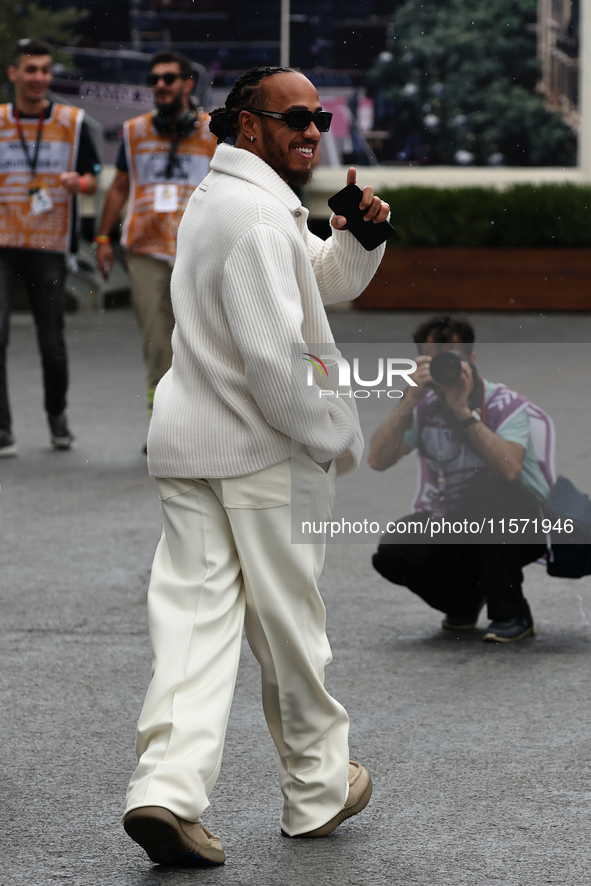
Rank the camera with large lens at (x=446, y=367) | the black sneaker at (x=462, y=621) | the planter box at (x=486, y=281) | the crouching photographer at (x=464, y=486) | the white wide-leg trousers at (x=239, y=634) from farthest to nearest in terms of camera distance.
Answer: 1. the planter box at (x=486, y=281)
2. the black sneaker at (x=462, y=621)
3. the crouching photographer at (x=464, y=486)
4. the camera with large lens at (x=446, y=367)
5. the white wide-leg trousers at (x=239, y=634)

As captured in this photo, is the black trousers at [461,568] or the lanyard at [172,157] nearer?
the black trousers at [461,568]

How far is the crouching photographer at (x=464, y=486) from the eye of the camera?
454cm

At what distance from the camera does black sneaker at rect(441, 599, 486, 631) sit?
4.99 m

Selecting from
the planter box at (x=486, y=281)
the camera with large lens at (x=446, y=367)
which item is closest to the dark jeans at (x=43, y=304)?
the camera with large lens at (x=446, y=367)

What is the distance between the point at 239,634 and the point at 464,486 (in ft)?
5.39

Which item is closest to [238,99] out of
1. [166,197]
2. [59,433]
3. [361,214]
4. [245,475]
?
[361,214]

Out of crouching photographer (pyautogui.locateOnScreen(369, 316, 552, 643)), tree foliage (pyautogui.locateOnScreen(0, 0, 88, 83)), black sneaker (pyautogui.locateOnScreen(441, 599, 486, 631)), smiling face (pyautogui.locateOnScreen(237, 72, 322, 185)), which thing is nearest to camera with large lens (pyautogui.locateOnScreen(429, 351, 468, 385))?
crouching photographer (pyautogui.locateOnScreen(369, 316, 552, 643))

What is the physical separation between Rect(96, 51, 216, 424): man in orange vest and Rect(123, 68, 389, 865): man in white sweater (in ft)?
14.6

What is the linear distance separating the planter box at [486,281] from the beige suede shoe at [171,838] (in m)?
10.8

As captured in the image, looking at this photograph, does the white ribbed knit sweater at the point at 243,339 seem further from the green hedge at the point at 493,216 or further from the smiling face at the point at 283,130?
the green hedge at the point at 493,216

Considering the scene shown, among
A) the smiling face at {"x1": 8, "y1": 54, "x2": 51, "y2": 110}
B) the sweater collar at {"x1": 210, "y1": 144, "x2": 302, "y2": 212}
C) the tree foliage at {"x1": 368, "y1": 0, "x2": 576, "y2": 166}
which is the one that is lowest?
the tree foliage at {"x1": 368, "y1": 0, "x2": 576, "y2": 166}

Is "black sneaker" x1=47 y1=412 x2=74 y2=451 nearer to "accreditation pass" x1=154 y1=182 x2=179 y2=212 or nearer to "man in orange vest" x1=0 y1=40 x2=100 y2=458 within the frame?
"man in orange vest" x1=0 y1=40 x2=100 y2=458

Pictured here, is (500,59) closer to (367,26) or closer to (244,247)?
(367,26)

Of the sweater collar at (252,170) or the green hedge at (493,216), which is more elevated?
the sweater collar at (252,170)
